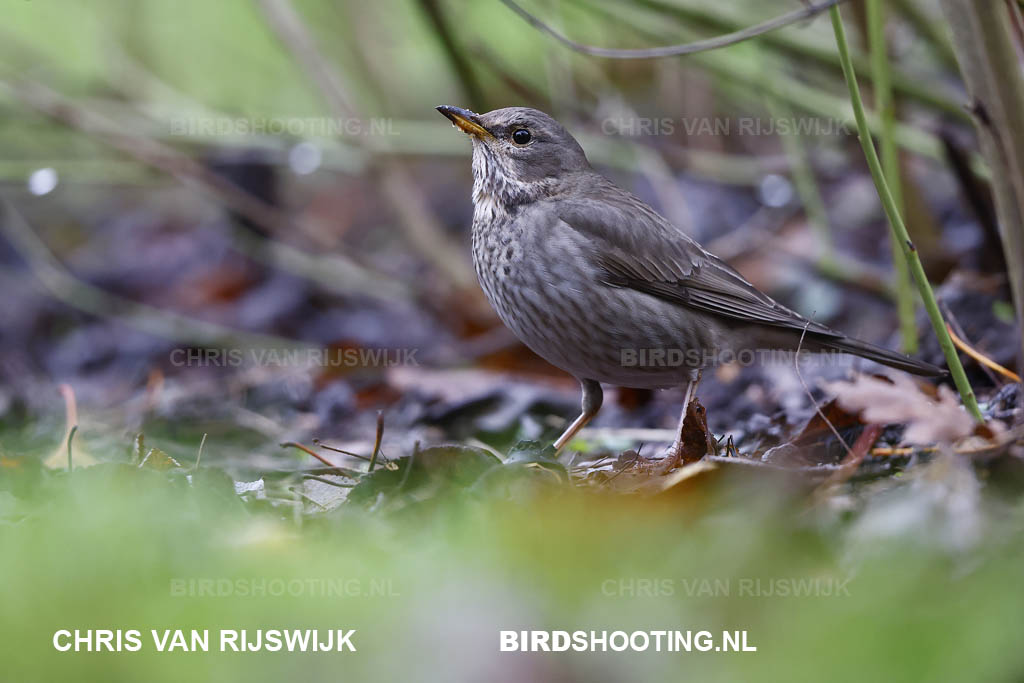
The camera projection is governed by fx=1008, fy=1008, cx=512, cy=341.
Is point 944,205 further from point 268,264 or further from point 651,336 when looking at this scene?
point 268,264

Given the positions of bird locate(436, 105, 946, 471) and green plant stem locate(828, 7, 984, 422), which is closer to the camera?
green plant stem locate(828, 7, 984, 422)

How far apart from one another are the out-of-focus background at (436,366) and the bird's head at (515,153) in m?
1.08

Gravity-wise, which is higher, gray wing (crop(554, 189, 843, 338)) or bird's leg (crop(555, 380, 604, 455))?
gray wing (crop(554, 189, 843, 338))

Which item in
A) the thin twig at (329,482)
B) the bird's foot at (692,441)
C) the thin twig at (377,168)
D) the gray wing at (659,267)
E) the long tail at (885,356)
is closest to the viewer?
the bird's foot at (692,441)

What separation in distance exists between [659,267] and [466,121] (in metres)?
1.02

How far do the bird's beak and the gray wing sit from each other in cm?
50

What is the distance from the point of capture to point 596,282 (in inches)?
153

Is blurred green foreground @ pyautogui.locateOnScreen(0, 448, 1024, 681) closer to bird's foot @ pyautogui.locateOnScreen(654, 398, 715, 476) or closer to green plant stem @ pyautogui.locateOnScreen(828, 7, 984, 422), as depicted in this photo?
green plant stem @ pyautogui.locateOnScreen(828, 7, 984, 422)

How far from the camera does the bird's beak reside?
421cm

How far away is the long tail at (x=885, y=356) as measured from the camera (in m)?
3.54

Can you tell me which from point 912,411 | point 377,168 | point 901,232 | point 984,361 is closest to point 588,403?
point 984,361

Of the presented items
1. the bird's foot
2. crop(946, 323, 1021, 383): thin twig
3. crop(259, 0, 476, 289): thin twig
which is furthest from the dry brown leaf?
crop(259, 0, 476, 289): thin twig

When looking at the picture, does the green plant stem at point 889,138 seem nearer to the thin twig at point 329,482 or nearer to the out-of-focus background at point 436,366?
the out-of-focus background at point 436,366

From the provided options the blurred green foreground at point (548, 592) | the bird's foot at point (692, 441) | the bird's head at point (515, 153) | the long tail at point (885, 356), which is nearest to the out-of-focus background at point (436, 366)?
the blurred green foreground at point (548, 592)
